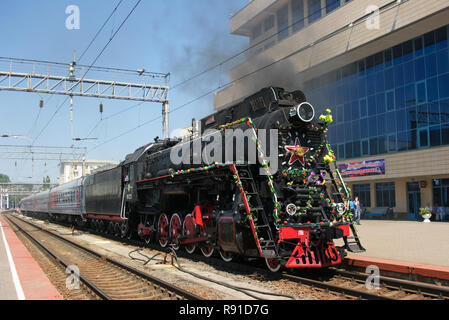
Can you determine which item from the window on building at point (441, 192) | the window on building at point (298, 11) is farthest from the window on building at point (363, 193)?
the window on building at point (298, 11)

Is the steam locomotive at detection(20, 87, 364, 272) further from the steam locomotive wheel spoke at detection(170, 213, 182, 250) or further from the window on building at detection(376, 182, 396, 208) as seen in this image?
the window on building at detection(376, 182, 396, 208)

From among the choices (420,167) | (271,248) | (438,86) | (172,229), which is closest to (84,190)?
(172,229)

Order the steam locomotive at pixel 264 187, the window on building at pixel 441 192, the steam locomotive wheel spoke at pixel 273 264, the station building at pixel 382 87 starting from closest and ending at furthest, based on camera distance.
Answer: the steam locomotive at pixel 264 187
the steam locomotive wheel spoke at pixel 273 264
the station building at pixel 382 87
the window on building at pixel 441 192

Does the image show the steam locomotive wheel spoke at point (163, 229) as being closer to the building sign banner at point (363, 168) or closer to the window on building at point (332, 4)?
the building sign banner at point (363, 168)

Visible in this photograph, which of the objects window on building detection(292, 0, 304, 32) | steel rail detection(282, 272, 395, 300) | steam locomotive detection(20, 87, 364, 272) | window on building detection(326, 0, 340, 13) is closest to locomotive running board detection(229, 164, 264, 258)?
steam locomotive detection(20, 87, 364, 272)

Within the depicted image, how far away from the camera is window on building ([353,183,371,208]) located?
96.7 ft

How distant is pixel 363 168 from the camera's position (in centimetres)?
2786

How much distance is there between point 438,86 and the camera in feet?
76.6

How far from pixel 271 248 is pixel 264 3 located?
31819mm

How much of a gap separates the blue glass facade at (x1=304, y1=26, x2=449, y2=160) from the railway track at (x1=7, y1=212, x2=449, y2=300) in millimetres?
18307

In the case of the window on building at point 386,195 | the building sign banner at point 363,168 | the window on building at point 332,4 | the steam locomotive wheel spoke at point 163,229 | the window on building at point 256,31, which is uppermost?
the window on building at point 256,31

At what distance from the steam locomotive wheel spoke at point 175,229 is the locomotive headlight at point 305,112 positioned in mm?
5078

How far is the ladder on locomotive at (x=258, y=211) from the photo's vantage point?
7662 millimetres
